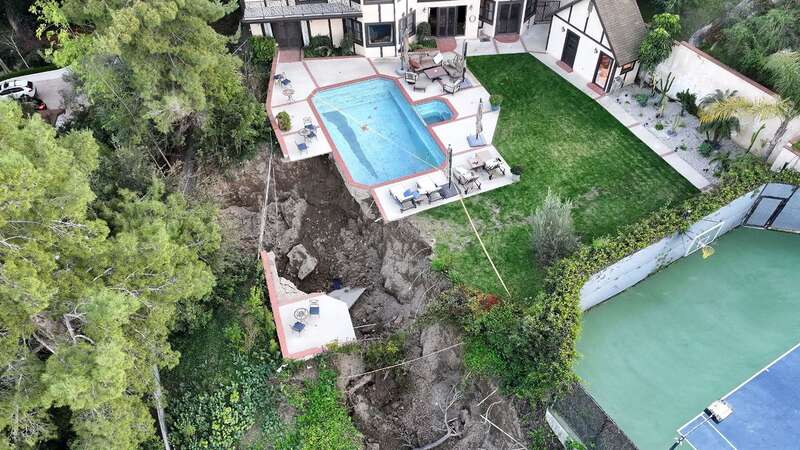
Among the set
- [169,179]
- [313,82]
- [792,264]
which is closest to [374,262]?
[169,179]

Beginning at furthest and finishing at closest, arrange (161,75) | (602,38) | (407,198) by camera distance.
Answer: (602,38) < (407,198) < (161,75)

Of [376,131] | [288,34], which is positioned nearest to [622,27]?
[376,131]

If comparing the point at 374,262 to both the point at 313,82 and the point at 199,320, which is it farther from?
the point at 313,82

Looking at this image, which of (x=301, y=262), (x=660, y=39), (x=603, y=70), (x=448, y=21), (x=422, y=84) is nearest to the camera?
(x=301, y=262)

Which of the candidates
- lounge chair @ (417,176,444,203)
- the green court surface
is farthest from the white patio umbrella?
the green court surface

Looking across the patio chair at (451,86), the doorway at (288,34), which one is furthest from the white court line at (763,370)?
the doorway at (288,34)

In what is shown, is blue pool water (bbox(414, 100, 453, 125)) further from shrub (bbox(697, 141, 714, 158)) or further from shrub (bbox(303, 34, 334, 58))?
shrub (bbox(697, 141, 714, 158))

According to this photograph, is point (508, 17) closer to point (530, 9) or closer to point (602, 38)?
point (530, 9)
